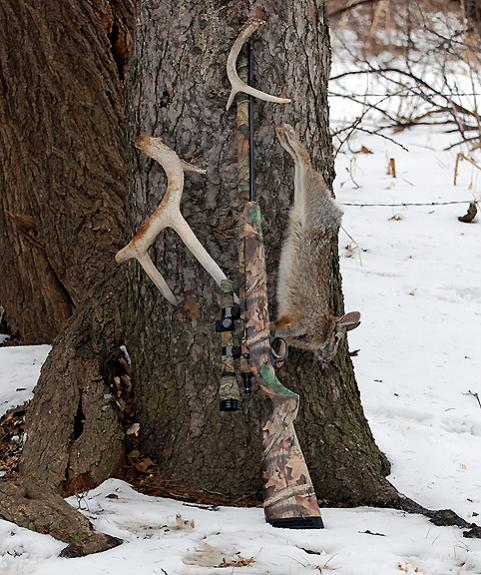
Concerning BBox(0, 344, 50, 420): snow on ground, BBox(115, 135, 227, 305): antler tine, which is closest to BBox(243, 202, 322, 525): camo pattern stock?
BBox(115, 135, 227, 305): antler tine

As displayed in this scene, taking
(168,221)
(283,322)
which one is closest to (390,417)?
(283,322)

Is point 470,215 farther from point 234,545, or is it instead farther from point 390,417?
point 234,545

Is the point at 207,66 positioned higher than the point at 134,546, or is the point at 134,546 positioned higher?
the point at 207,66

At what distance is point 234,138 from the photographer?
2.76 meters

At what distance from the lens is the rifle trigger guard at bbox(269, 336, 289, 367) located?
106 inches

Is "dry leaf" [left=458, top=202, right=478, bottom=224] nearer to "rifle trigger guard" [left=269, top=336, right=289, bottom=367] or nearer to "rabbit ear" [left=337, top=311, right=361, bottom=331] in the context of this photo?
"rabbit ear" [left=337, top=311, right=361, bottom=331]

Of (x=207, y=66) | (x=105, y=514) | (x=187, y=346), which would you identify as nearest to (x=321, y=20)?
(x=207, y=66)

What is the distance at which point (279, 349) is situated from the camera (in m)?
2.73

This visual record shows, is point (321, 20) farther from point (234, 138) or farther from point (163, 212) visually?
point (163, 212)

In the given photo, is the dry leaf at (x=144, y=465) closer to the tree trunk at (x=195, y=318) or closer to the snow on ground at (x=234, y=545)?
the tree trunk at (x=195, y=318)

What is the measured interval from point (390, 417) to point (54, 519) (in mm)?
1722

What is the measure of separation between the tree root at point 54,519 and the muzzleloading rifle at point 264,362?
45 cm

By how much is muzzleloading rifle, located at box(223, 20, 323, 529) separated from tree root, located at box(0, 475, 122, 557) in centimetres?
45

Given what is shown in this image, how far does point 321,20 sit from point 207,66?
399 mm
